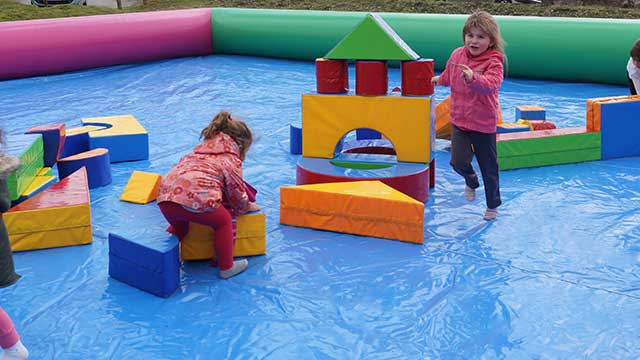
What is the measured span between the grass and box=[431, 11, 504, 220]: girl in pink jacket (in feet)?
25.7

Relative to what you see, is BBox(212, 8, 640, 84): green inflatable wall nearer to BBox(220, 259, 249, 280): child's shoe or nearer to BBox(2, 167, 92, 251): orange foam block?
BBox(220, 259, 249, 280): child's shoe

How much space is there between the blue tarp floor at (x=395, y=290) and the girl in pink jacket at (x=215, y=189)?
0.65ft

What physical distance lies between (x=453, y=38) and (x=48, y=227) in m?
6.48

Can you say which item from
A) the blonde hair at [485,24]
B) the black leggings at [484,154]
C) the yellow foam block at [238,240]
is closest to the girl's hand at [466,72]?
the blonde hair at [485,24]

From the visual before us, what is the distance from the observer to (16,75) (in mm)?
8812

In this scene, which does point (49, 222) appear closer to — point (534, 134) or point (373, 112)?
point (373, 112)

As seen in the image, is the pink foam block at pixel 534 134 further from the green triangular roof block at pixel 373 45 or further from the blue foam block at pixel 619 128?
the green triangular roof block at pixel 373 45

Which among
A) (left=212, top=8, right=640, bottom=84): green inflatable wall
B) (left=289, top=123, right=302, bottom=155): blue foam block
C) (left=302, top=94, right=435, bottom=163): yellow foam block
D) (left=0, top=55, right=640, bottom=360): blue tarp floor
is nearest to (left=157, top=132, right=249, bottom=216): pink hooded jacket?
(left=0, top=55, right=640, bottom=360): blue tarp floor

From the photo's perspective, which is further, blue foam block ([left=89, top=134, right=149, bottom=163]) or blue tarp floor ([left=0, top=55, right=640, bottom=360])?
blue foam block ([left=89, top=134, right=149, bottom=163])

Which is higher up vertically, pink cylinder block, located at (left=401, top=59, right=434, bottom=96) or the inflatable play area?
pink cylinder block, located at (left=401, top=59, right=434, bottom=96)

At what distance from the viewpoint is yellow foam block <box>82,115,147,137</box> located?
540 cm

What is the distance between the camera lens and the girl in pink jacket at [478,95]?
395cm

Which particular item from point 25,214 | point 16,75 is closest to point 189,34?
point 16,75

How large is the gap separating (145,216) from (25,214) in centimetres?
67
